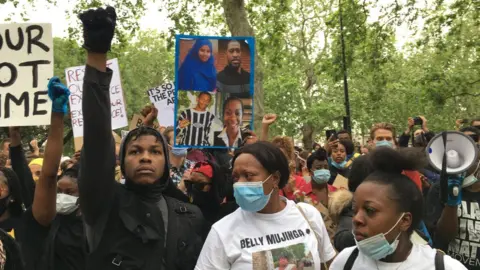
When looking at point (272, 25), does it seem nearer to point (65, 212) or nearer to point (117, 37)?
point (117, 37)

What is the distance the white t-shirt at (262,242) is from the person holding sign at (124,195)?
0.40ft

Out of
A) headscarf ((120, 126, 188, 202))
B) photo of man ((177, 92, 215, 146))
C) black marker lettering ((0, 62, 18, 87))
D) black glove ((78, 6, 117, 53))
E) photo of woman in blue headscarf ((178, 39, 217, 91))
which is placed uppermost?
photo of woman in blue headscarf ((178, 39, 217, 91))

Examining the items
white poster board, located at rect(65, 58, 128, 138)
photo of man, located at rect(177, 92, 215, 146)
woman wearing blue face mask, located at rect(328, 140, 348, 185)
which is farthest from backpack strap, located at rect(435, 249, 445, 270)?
white poster board, located at rect(65, 58, 128, 138)

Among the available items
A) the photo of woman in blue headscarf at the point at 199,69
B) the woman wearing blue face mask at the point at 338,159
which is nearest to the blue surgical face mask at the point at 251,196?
the photo of woman in blue headscarf at the point at 199,69

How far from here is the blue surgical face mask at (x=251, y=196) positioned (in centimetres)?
295

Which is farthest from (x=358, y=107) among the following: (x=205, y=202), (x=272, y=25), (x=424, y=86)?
(x=205, y=202)

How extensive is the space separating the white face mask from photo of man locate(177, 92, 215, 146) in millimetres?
2339

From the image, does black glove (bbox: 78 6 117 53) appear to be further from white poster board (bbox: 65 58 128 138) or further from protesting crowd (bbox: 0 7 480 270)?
white poster board (bbox: 65 58 128 138)

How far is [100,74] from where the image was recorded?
7.61 ft

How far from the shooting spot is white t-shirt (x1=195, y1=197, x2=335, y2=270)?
2.80 meters

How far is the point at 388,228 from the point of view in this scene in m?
2.38

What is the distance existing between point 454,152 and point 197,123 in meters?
2.84

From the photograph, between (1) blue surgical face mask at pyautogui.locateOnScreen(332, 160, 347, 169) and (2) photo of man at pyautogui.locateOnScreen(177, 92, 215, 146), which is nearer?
(2) photo of man at pyautogui.locateOnScreen(177, 92, 215, 146)

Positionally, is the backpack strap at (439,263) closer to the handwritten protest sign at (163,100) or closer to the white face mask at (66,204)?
the white face mask at (66,204)
